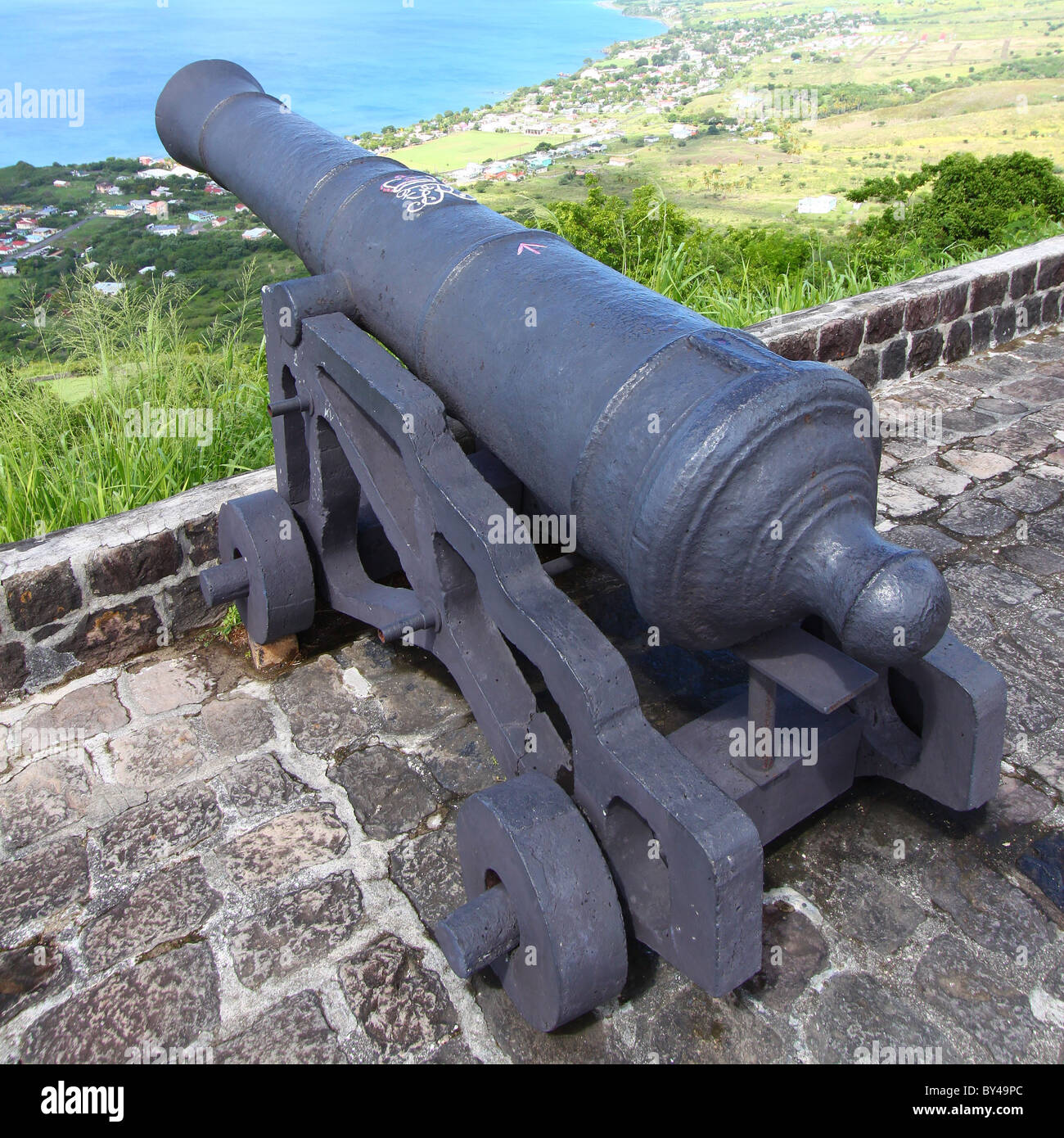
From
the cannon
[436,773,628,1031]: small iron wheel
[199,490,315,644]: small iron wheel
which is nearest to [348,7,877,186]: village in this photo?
[199,490,315,644]: small iron wheel

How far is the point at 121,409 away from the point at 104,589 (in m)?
1.30

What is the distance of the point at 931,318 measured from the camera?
16.6 ft

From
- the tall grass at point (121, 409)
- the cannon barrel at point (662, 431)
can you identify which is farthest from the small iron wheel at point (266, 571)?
the tall grass at point (121, 409)

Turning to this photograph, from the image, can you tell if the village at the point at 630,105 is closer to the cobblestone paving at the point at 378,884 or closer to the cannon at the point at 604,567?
the cannon at the point at 604,567

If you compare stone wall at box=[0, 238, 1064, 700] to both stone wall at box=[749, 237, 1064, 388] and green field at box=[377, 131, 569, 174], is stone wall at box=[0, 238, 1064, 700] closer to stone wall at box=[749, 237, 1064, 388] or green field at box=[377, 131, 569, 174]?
stone wall at box=[749, 237, 1064, 388]

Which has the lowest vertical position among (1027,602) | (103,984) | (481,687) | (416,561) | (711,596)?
(103,984)

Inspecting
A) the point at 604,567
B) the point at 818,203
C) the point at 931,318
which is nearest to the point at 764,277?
the point at 931,318

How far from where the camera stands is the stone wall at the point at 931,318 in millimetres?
4641

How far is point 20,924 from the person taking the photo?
7.21ft

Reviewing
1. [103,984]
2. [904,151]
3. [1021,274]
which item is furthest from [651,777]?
[904,151]

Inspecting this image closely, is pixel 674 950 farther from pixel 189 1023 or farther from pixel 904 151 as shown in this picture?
pixel 904 151

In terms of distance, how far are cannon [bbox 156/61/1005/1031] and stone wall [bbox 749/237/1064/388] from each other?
2.39m

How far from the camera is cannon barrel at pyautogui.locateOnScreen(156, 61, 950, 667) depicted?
5.10 ft

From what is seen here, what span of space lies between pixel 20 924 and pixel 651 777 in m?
1.48
